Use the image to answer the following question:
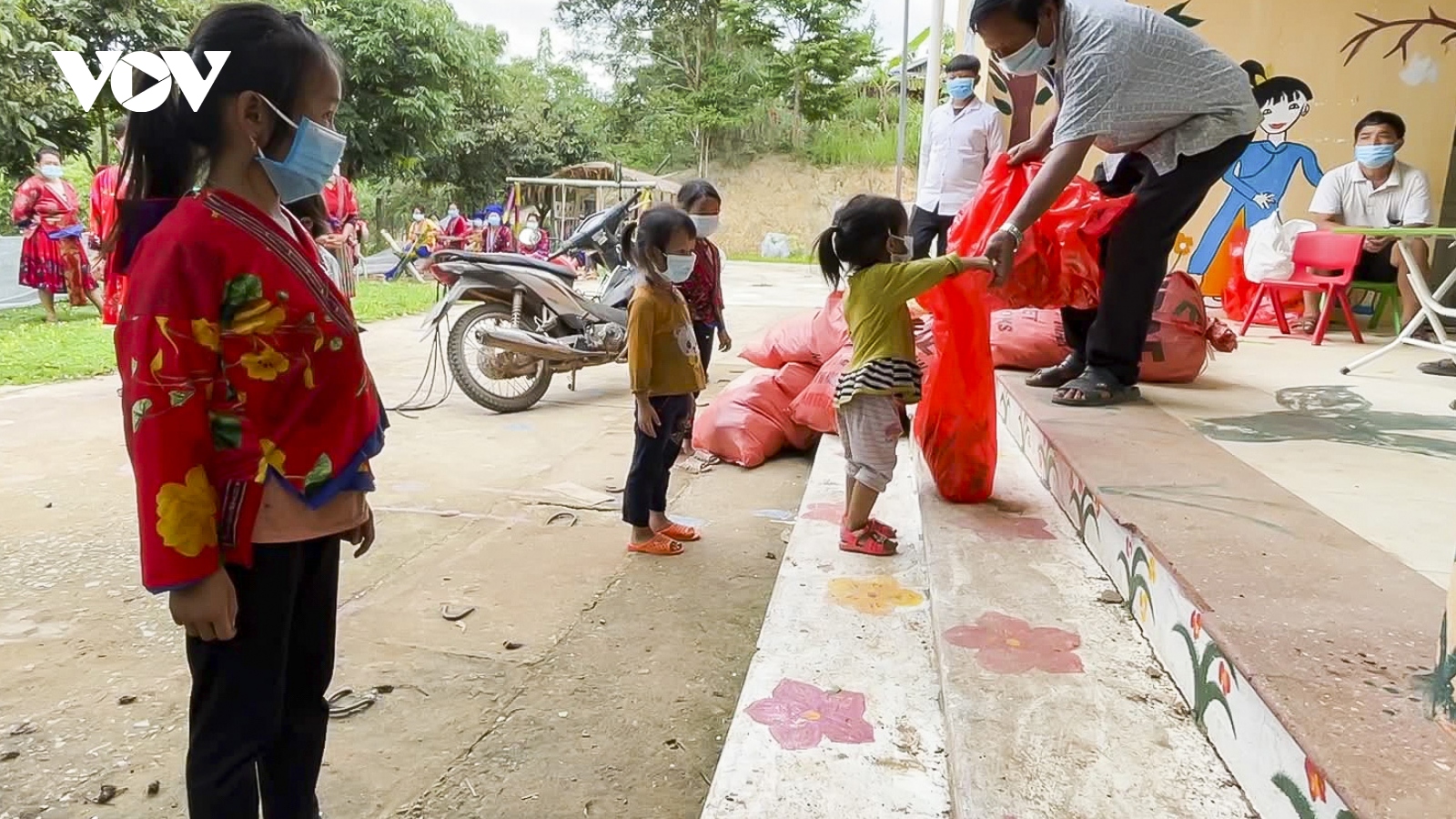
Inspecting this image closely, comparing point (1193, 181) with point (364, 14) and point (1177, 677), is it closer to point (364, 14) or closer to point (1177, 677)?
point (1177, 677)

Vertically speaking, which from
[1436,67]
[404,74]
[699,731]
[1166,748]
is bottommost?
[699,731]

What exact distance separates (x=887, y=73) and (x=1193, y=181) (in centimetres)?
2572

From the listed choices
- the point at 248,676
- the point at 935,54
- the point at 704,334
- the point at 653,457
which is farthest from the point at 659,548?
the point at 935,54

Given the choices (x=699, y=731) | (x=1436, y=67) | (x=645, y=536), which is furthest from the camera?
(x=1436, y=67)

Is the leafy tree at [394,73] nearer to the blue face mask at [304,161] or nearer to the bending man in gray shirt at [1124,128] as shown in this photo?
the bending man in gray shirt at [1124,128]

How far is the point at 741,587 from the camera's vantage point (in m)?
2.52

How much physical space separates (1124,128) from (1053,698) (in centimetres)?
174

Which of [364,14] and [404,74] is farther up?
[364,14]

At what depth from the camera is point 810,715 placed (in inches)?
62.6

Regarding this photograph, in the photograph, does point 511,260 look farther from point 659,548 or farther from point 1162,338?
point 1162,338

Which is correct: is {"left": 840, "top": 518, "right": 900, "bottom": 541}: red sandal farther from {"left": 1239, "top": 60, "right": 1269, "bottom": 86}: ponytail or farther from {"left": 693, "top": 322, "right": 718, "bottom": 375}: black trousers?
{"left": 1239, "top": 60, "right": 1269, "bottom": 86}: ponytail

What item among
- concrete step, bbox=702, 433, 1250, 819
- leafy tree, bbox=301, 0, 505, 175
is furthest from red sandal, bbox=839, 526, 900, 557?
leafy tree, bbox=301, 0, 505, 175

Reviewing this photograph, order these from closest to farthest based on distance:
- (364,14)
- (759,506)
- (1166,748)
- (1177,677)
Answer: (1166,748), (1177,677), (759,506), (364,14)

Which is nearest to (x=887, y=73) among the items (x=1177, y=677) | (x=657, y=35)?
(x=657, y=35)
